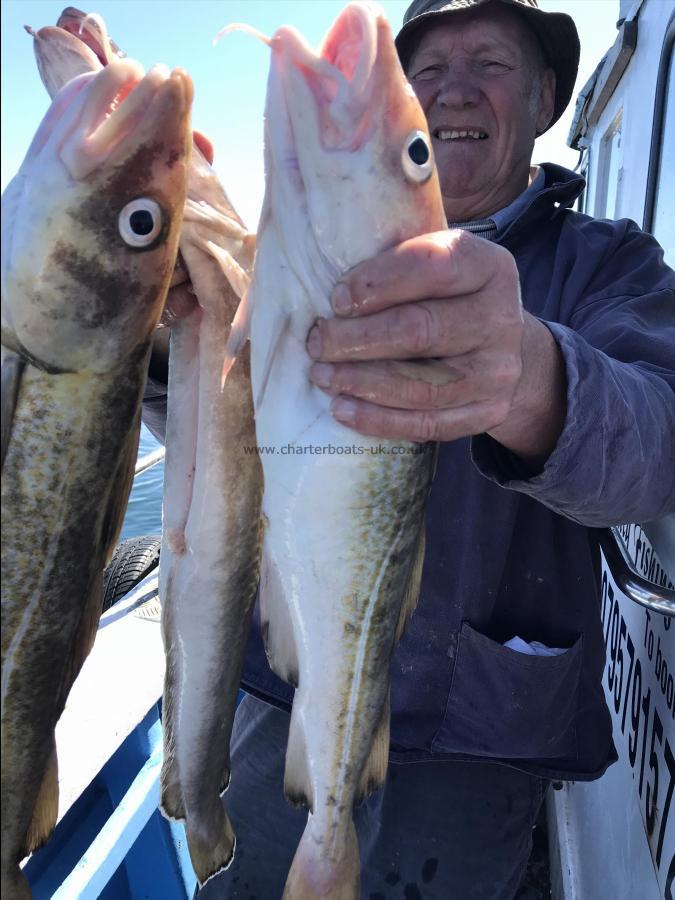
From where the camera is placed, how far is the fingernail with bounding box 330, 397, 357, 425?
1.26 m

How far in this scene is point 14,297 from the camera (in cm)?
117

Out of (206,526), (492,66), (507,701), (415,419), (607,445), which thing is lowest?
(507,701)

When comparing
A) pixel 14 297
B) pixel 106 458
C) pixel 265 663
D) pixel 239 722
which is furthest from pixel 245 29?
pixel 239 722

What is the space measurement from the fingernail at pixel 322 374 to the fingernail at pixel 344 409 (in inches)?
1.6

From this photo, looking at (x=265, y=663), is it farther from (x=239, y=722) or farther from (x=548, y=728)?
(x=548, y=728)

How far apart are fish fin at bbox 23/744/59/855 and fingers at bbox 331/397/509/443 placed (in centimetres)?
94

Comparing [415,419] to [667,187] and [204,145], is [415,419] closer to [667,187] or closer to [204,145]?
[204,145]

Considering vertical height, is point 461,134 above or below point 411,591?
above

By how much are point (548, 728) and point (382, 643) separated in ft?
3.49

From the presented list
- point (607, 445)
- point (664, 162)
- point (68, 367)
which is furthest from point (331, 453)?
point (664, 162)

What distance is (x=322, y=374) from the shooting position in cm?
126

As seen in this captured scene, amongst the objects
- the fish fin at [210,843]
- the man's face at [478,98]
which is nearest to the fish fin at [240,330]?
the fish fin at [210,843]

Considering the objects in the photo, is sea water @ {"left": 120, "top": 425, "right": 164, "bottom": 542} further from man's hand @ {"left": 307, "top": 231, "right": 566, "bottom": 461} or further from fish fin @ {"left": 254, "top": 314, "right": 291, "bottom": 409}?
man's hand @ {"left": 307, "top": 231, "right": 566, "bottom": 461}

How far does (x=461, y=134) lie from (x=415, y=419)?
2125 mm
